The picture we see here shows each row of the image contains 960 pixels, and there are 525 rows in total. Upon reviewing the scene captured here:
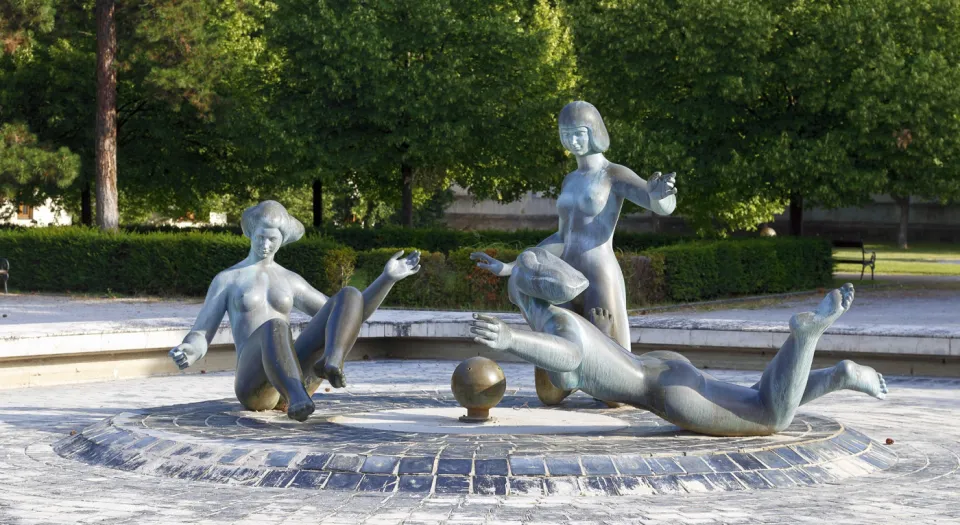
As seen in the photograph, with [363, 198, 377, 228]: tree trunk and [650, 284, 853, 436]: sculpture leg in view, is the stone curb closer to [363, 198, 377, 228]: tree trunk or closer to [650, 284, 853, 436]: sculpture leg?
[650, 284, 853, 436]: sculpture leg

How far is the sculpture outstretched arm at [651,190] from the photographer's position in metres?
8.41

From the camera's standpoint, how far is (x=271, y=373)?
7949 millimetres

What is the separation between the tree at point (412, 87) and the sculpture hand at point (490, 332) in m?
20.1

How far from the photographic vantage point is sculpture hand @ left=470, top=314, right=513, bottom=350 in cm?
670

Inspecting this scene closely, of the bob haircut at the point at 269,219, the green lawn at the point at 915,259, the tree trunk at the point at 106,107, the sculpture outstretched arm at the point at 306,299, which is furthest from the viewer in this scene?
the green lawn at the point at 915,259

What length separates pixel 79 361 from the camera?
40.3 feet

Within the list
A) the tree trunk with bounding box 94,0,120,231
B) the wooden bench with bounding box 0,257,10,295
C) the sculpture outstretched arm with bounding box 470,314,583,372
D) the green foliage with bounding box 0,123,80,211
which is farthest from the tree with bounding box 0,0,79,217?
the sculpture outstretched arm with bounding box 470,314,583,372

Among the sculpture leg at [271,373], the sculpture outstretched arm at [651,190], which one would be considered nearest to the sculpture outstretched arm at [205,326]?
the sculpture leg at [271,373]

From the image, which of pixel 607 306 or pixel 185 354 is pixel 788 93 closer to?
pixel 607 306

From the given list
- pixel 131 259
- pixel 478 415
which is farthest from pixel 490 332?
pixel 131 259

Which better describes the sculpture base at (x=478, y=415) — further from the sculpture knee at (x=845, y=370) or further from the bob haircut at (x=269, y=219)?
the sculpture knee at (x=845, y=370)

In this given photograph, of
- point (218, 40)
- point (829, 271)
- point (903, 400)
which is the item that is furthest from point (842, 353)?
point (218, 40)

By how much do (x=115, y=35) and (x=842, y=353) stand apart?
1879 cm

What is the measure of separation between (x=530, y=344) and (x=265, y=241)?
237cm
